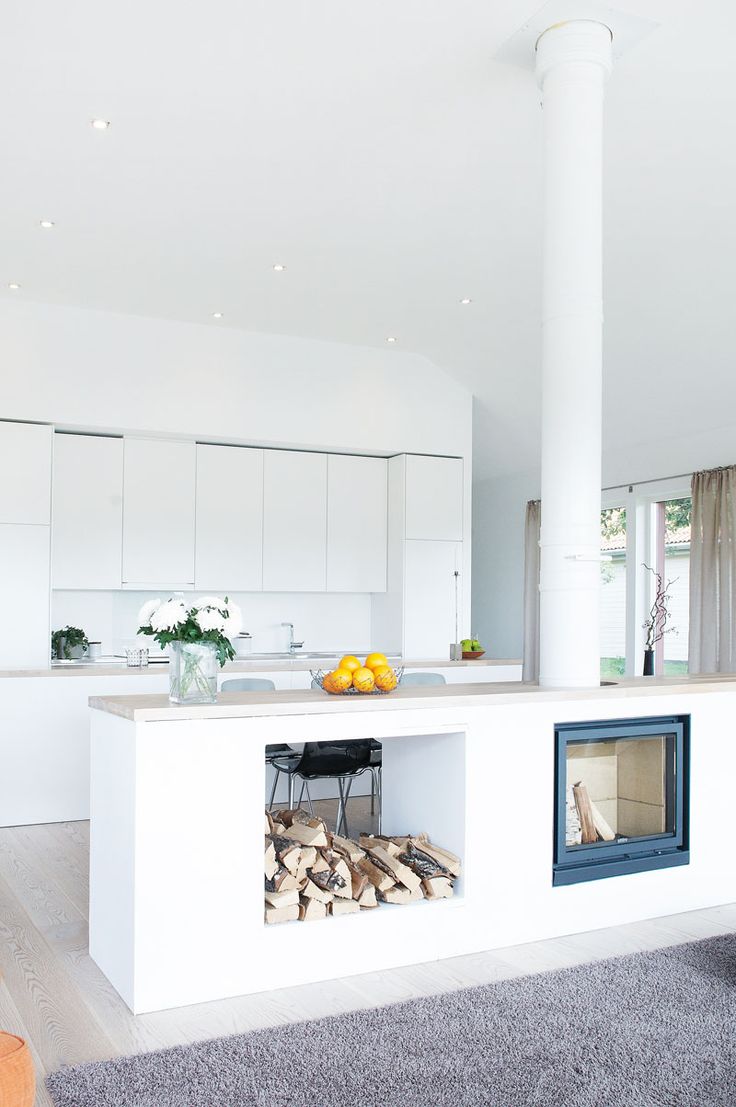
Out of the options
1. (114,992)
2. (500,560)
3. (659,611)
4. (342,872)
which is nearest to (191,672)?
(342,872)

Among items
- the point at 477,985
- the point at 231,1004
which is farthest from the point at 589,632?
the point at 231,1004

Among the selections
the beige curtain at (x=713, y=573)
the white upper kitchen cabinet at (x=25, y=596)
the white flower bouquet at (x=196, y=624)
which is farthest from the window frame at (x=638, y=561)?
the white flower bouquet at (x=196, y=624)

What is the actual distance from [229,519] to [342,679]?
382 centimetres

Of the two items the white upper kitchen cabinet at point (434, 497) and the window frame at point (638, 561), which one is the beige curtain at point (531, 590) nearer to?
the window frame at point (638, 561)

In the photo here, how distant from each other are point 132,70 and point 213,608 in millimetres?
2096

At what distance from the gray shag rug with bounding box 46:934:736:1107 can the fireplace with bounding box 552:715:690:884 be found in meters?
0.61

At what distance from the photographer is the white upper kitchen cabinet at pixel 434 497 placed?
7184mm

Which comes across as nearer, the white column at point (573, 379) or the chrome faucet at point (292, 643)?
the white column at point (573, 379)

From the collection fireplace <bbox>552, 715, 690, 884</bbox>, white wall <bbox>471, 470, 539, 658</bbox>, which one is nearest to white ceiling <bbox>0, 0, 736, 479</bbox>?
white wall <bbox>471, 470, 539, 658</bbox>

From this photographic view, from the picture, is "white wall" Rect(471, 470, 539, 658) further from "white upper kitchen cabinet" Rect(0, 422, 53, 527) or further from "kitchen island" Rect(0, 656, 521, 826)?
"white upper kitchen cabinet" Rect(0, 422, 53, 527)

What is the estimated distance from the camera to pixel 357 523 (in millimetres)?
7344

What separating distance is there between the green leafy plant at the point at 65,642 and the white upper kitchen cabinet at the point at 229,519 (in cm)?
85

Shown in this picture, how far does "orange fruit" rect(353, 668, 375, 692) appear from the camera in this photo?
332cm

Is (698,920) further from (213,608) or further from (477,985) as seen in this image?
(213,608)
